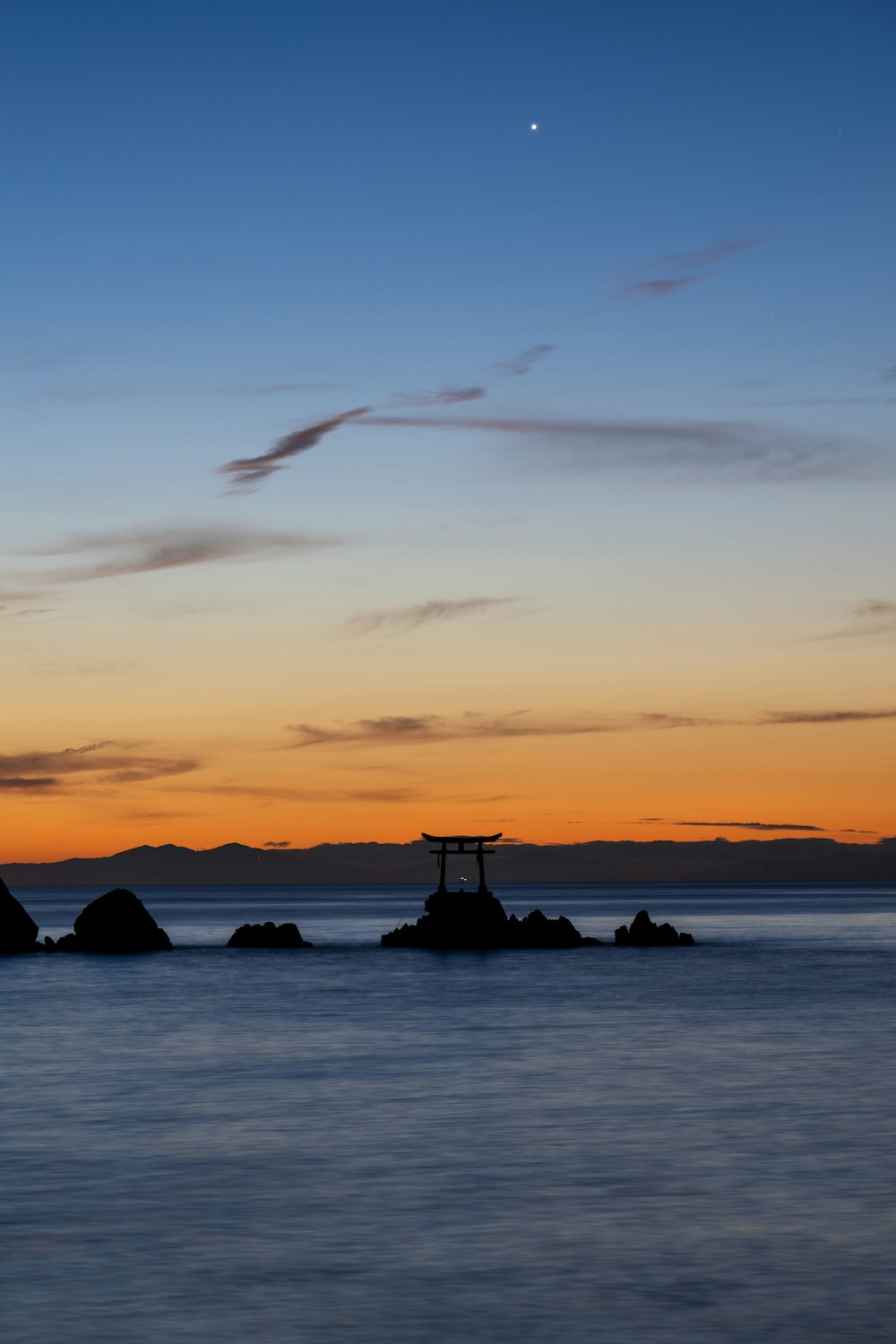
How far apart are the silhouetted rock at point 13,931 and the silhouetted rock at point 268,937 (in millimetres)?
13324

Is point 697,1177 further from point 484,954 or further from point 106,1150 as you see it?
point 484,954

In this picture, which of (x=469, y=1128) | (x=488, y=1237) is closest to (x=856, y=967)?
(x=469, y=1128)

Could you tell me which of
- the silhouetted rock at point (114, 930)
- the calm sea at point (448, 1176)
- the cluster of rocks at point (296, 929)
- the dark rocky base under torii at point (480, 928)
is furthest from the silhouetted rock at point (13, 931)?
the calm sea at point (448, 1176)

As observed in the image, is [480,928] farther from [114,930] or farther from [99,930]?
[99,930]

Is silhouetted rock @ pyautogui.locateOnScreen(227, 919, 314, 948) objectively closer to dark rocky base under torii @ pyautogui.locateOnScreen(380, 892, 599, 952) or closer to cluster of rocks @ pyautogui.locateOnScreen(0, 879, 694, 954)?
cluster of rocks @ pyautogui.locateOnScreen(0, 879, 694, 954)

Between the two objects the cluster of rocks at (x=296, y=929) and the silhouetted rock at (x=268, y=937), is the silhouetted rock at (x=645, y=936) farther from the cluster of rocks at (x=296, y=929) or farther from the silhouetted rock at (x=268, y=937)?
the silhouetted rock at (x=268, y=937)

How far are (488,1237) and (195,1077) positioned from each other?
57.8 ft

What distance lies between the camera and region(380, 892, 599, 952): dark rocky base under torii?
91.2 meters

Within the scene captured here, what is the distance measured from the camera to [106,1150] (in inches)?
1030

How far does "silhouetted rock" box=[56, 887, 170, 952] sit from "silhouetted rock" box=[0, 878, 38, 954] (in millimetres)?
1932

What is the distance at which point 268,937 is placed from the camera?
97.9 metres

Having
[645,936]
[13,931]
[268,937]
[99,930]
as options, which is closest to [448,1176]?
[99,930]

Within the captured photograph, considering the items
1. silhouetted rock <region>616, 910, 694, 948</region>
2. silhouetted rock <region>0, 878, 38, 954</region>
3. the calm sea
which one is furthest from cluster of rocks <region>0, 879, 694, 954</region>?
the calm sea

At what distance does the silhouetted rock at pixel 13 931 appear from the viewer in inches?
3536
